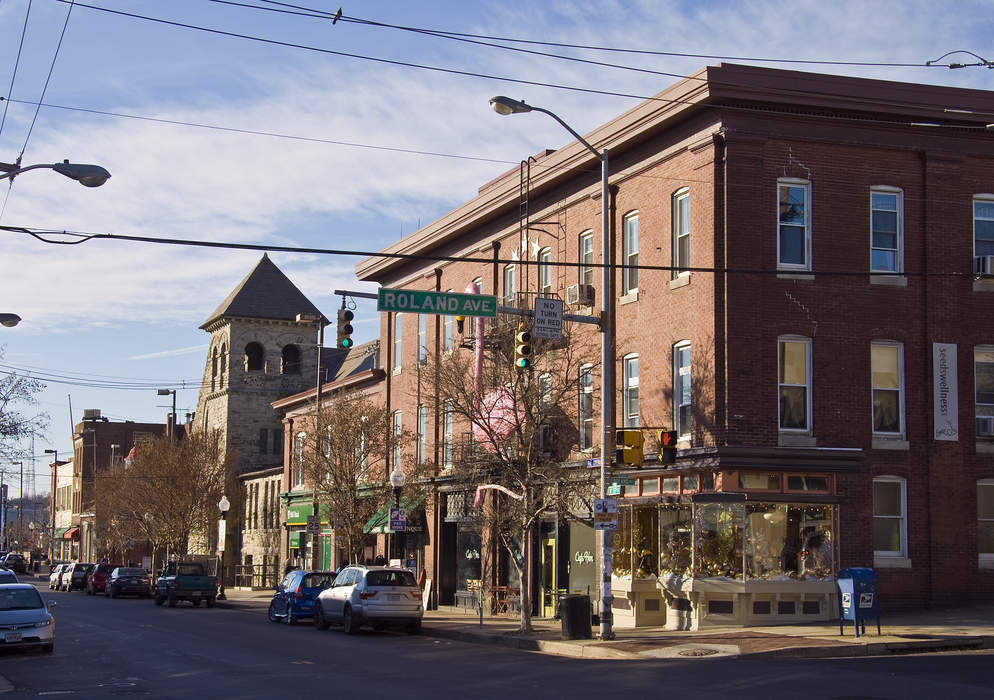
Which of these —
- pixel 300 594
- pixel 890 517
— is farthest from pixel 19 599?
pixel 890 517

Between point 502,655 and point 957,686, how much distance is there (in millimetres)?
9754

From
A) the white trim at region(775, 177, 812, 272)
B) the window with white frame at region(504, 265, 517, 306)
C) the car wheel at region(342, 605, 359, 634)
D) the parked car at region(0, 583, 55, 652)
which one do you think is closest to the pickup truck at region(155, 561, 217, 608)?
the car wheel at region(342, 605, 359, 634)

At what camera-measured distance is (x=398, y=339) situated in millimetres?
45938

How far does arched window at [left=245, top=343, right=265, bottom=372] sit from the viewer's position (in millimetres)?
75562

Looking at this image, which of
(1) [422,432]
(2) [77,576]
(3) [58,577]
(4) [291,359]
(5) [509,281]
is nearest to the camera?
(5) [509,281]

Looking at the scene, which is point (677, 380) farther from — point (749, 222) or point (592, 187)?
point (592, 187)

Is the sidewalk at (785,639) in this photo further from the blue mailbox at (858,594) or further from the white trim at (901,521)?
the white trim at (901,521)

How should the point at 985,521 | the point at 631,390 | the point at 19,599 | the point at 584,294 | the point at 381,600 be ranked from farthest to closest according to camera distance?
1. the point at 584,294
2. the point at 631,390
3. the point at 381,600
4. the point at 985,521
5. the point at 19,599

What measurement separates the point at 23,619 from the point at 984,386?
867 inches

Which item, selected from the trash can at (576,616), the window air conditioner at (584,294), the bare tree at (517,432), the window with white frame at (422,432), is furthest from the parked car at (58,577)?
the trash can at (576,616)

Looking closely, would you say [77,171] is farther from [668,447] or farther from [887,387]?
[887,387]

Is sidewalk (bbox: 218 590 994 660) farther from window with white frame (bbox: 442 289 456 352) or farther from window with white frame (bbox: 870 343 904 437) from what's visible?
window with white frame (bbox: 442 289 456 352)

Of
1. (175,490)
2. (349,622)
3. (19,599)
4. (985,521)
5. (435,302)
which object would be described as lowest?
(349,622)

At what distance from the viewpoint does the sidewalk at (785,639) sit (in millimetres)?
20984
